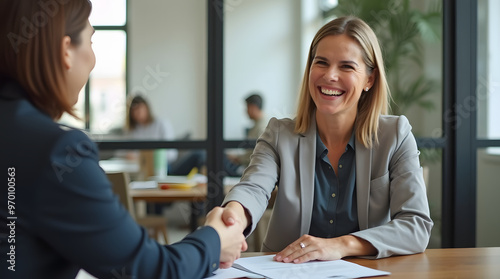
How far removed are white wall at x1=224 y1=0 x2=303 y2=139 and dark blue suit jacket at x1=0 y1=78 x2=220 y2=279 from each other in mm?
2381

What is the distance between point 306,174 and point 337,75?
37 centimetres

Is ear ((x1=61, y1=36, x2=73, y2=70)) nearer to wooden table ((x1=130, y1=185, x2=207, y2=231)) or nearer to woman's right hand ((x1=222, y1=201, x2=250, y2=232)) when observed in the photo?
woman's right hand ((x1=222, y1=201, x2=250, y2=232))

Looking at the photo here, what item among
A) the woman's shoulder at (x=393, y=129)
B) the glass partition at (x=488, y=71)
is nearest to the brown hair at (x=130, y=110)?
the woman's shoulder at (x=393, y=129)

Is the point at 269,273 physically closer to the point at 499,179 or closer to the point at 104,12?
the point at 104,12

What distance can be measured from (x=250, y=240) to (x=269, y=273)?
9.13ft

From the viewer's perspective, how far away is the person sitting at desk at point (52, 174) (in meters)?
0.98

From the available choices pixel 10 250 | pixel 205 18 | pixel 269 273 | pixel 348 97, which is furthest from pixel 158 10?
pixel 10 250

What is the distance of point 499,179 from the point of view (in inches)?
144

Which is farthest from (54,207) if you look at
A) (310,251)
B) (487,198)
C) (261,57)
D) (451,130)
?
(487,198)

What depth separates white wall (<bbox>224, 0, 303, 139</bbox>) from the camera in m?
3.44

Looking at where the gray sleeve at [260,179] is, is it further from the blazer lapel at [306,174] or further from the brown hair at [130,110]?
the brown hair at [130,110]

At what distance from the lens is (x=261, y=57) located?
3496mm

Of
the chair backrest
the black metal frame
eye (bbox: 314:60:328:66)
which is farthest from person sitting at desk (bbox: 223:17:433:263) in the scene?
the chair backrest

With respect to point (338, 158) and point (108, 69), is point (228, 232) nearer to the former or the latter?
point (338, 158)
